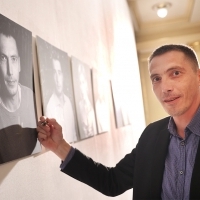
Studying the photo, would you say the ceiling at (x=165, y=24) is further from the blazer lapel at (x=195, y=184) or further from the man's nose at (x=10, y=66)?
the man's nose at (x=10, y=66)

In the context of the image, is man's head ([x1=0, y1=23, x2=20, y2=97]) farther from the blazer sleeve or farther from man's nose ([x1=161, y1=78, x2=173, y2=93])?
man's nose ([x1=161, y1=78, x2=173, y2=93])

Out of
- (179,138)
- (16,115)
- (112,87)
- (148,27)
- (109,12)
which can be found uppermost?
(148,27)

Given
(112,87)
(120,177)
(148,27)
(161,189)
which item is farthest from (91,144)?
(148,27)

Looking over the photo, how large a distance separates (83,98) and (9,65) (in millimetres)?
694

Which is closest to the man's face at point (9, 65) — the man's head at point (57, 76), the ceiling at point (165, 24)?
the man's head at point (57, 76)

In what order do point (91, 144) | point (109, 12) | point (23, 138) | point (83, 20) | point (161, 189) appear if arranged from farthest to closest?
point (109, 12), point (83, 20), point (91, 144), point (161, 189), point (23, 138)

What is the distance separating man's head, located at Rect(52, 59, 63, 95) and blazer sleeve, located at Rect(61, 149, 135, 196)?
27 centimetres

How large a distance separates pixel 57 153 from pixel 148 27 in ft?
15.6

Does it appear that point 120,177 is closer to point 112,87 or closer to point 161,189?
point 161,189

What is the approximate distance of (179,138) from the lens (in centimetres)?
123

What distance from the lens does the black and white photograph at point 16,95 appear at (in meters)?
0.72

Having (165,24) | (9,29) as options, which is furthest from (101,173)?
(165,24)

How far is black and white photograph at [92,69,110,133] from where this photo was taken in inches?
66.0

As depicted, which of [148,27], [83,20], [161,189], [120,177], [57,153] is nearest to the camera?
[57,153]
